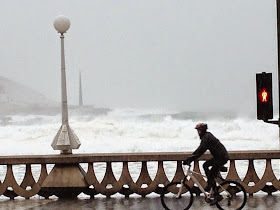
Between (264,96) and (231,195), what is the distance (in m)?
1.86

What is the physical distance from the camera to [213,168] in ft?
35.1

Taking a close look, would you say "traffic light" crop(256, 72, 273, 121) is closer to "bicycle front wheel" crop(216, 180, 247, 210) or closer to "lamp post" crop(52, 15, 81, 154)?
"bicycle front wheel" crop(216, 180, 247, 210)

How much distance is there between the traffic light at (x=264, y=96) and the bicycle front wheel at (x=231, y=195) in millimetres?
1274

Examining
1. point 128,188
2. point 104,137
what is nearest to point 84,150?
point 104,137

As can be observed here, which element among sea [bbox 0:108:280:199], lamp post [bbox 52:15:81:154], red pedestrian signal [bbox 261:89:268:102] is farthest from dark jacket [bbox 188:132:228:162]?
sea [bbox 0:108:280:199]

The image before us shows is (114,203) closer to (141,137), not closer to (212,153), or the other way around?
(212,153)

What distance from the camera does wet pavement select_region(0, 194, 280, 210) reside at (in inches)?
462

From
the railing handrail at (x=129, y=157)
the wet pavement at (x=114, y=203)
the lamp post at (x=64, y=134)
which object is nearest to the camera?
the wet pavement at (x=114, y=203)

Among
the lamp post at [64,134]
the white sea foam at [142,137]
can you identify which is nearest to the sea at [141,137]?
the white sea foam at [142,137]

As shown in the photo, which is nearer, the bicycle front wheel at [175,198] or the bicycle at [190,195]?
the bicycle at [190,195]

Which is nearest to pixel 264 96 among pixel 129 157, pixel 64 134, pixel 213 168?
pixel 213 168

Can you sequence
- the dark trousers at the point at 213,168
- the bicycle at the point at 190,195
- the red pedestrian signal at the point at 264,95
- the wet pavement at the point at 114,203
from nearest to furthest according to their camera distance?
1. the dark trousers at the point at 213,168
2. the bicycle at the point at 190,195
3. the red pedestrian signal at the point at 264,95
4. the wet pavement at the point at 114,203

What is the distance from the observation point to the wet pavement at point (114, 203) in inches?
462

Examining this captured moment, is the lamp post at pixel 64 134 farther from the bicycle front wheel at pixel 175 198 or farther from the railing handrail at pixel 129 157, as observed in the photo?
the bicycle front wheel at pixel 175 198
